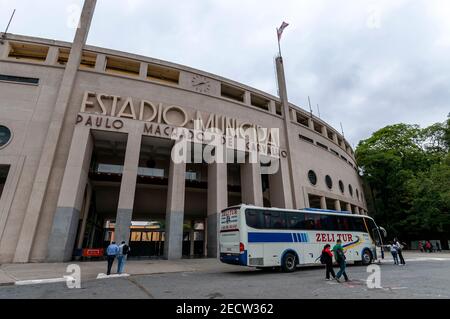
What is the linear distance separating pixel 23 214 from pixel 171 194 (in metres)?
10.2

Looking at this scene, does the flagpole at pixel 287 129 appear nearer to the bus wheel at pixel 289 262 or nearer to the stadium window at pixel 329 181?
the stadium window at pixel 329 181

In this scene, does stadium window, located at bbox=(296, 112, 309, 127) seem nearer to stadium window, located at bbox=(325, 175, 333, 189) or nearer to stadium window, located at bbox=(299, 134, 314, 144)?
stadium window, located at bbox=(299, 134, 314, 144)

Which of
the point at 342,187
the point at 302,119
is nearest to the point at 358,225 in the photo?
the point at 342,187

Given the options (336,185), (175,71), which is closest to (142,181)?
(175,71)

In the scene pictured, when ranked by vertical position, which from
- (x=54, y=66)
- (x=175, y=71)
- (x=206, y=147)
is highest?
(x=175, y=71)

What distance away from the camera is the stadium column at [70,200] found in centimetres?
1658

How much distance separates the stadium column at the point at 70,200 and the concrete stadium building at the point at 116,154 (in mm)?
68

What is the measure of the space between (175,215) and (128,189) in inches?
168

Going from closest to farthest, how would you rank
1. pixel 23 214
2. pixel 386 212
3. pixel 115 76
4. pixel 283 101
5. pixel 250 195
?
pixel 23 214 → pixel 115 76 → pixel 250 195 → pixel 283 101 → pixel 386 212

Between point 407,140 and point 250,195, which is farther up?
point 407,140

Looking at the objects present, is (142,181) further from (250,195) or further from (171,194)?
(250,195)

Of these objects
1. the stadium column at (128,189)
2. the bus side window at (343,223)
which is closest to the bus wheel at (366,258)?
the bus side window at (343,223)

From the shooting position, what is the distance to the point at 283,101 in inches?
1238

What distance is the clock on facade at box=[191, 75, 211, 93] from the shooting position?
84.3 feet
